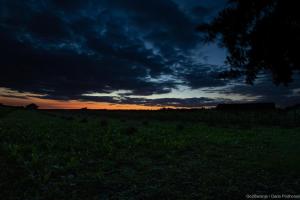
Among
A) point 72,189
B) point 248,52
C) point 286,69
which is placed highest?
point 248,52

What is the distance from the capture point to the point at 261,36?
7.88m

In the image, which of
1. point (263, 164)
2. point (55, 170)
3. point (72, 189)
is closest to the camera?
point (72, 189)

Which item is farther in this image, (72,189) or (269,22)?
(269,22)

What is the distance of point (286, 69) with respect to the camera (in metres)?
8.27

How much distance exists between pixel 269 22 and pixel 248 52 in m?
1.30

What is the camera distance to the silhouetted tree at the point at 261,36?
744 centimetres

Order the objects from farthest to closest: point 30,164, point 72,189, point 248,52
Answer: point 248,52, point 30,164, point 72,189

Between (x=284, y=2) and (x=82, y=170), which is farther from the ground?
(x=284, y=2)

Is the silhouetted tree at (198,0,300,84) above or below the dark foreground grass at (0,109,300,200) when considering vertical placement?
above

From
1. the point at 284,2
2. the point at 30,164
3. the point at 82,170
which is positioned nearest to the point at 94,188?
the point at 82,170

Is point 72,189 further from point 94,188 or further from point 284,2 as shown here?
point 284,2

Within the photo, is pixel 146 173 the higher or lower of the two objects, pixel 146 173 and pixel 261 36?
the lower

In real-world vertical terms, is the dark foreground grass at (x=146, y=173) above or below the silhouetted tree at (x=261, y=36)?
below

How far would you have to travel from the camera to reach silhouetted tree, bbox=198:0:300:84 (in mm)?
7441
